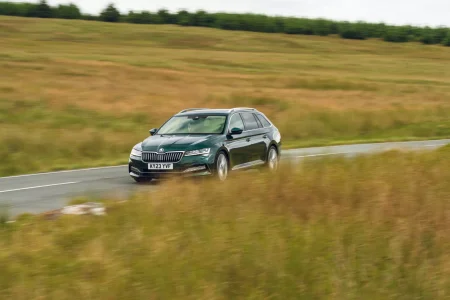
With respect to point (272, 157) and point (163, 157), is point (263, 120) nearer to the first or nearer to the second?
point (272, 157)

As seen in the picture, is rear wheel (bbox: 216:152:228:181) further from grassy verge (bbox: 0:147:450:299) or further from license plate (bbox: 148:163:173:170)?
grassy verge (bbox: 0:147:450:299)

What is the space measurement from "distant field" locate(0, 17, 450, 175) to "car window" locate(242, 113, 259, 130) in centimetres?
592

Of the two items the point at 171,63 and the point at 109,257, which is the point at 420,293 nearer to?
the point at 109,257

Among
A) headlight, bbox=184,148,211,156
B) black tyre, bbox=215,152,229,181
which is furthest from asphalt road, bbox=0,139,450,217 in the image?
black tyre, bbox=215,152,229,181

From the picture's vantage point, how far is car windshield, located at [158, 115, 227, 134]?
1716 centimetres

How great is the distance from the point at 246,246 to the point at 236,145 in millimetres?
9198

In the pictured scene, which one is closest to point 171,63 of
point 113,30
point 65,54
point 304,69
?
point 65,54

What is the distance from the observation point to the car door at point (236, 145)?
16.9 meters

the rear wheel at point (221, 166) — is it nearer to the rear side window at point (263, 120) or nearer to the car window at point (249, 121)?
the car window at point (249, 121)

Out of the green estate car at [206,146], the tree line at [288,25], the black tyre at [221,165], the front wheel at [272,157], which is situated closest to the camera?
the green estate car at [206,146]

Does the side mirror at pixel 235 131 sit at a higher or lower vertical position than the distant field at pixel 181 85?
higher

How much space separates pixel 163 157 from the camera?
1623 centimetres

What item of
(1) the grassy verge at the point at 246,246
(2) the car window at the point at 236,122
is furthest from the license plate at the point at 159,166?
(1) the grassy verge at the point at 246,246

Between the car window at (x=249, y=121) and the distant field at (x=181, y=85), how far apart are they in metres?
5.92
